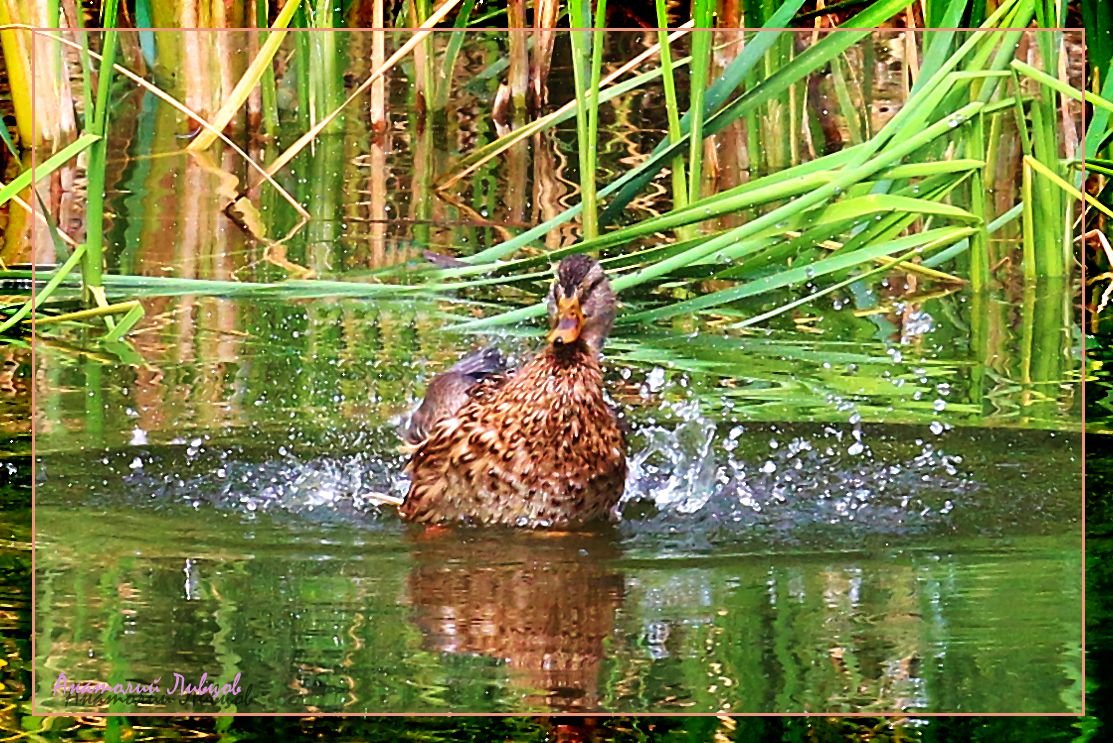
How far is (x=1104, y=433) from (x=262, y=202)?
1647 millimetres

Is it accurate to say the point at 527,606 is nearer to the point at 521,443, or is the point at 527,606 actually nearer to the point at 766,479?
the point at 766,479

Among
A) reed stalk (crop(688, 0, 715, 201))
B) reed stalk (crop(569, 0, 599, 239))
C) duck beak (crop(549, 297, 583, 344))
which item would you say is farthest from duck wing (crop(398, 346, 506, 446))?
reed stalk (crop(688, 0, 715, 201))

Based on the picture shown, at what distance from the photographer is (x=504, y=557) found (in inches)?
111

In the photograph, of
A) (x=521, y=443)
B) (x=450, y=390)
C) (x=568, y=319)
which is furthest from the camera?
(x=521, y=443)

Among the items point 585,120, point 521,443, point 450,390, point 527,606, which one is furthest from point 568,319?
point 521,443

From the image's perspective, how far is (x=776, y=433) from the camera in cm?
273

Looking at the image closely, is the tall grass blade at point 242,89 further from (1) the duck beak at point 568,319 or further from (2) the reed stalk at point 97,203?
(1) the duck beak at point 568,319

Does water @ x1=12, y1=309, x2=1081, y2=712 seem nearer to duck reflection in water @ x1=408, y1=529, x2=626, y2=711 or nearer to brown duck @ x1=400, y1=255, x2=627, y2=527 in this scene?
duck reflection in water @ x1=408, y1=529, x2=626, y2=711

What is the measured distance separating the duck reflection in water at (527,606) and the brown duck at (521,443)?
0.48 ft

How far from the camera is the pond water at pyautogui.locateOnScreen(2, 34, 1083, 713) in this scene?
2.51 meters

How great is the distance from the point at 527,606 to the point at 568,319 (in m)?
0.39

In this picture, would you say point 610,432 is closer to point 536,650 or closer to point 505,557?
point 505,557

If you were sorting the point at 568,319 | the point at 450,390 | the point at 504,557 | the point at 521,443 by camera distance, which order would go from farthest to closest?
the point at 521,443 → the point at 450,390 → the point at 504,557 → the point at 568,319

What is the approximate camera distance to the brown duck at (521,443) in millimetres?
2992
